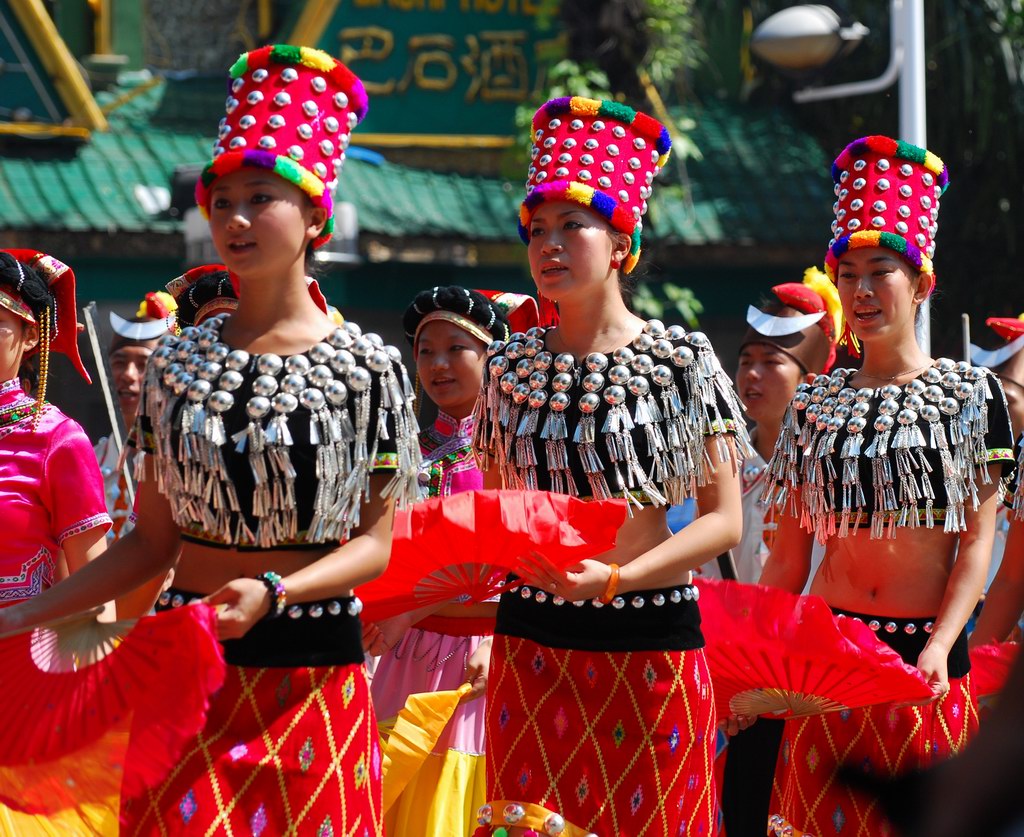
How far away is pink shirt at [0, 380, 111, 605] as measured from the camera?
4312mm

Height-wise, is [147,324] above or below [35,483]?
above

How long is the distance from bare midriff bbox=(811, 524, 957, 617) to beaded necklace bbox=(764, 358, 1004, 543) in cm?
4

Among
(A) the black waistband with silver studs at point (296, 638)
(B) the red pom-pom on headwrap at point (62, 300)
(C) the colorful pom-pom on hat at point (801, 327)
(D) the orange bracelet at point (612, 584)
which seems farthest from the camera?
(C) the colorful pom-pom on hat at point (801, 327)

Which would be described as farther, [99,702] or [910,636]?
[910,636]

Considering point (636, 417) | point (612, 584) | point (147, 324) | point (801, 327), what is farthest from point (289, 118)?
point (147, 324)

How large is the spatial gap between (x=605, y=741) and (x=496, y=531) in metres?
0.61

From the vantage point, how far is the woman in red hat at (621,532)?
3.79 m

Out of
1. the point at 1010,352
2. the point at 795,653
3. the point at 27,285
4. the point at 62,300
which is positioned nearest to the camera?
the point at 795,653

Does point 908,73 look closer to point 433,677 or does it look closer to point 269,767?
point 433,677

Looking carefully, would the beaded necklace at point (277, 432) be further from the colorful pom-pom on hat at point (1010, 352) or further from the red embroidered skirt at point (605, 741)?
the colorful pom-pom on hat at point (1010, 352)

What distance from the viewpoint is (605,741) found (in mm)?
3795

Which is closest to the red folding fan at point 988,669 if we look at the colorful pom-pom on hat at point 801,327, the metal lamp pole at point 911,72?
the colorful pom-pom on hat at point 801,327

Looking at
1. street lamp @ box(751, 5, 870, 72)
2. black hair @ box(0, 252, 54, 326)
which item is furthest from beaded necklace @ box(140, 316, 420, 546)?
street lamp @ box(751, 5, 870, 72)

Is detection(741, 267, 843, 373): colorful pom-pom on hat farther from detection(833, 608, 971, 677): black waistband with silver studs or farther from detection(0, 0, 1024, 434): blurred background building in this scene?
detection(0, 0, 1024, 434): blurred background building
